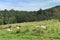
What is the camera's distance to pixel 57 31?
1448 cm

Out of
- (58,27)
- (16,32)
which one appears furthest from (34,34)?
(58,27)

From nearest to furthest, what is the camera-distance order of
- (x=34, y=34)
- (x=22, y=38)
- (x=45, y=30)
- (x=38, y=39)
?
(x=38, y=39), (x=22, y=38), (x=34, y=34), (x=45, y=30)

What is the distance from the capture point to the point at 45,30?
1470cm

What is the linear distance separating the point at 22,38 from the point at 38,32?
7.07 ft

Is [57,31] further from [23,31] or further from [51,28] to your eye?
[23,31]

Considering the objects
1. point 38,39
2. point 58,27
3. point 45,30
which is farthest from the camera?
point 58,27

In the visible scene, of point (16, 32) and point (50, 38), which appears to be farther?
point (16, 32)

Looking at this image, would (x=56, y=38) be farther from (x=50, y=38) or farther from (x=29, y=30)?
(x=29, y=30)

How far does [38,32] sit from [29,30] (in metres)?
0.99

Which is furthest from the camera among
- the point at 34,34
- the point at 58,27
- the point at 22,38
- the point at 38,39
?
the point at 58,27

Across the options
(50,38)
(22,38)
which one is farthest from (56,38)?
(22,38)

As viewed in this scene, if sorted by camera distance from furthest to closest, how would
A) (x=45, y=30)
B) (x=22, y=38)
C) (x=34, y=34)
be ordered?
(x=45, y=30) → (x=34, y=34) → (x=22, y=38)

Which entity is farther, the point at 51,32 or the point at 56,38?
the point at 51,32

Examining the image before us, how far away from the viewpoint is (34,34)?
13.8m
